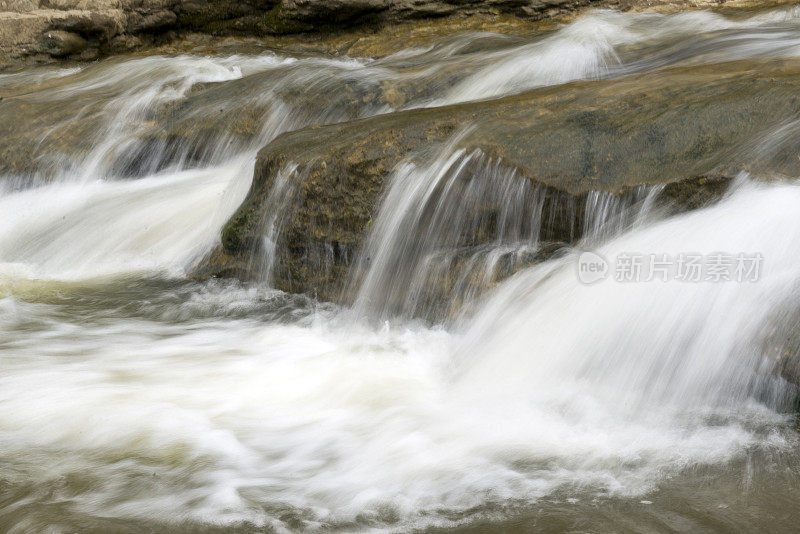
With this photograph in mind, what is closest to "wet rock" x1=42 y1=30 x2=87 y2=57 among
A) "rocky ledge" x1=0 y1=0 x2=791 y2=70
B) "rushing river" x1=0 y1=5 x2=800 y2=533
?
"rocky ledge" x1=0 y1=0 x2=791 y2=70

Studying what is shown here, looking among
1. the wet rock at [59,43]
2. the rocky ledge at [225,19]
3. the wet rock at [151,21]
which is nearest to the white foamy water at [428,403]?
the rocky ledge at [225,19]

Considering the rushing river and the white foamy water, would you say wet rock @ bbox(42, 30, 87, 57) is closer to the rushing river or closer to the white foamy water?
the rushing river

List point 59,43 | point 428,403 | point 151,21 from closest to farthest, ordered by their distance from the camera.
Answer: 1. point 428,403
2. point 59,43
3. point 151,21

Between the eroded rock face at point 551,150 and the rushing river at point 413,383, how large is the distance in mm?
101

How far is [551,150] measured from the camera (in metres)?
4.20

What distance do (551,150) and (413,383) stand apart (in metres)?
1.45

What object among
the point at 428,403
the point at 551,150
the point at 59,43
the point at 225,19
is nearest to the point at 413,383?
the point at 428,403

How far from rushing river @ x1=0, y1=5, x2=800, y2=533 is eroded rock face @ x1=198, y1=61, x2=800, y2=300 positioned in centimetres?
10

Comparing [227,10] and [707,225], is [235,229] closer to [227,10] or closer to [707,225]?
[707,225]

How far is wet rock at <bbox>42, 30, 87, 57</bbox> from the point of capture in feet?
30.3

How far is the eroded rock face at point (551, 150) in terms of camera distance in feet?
12.9

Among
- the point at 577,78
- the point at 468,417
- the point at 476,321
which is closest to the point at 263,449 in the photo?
the point at 468,417

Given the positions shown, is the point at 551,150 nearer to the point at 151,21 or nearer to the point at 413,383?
the point at 413,383

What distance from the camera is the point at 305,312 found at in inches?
174
